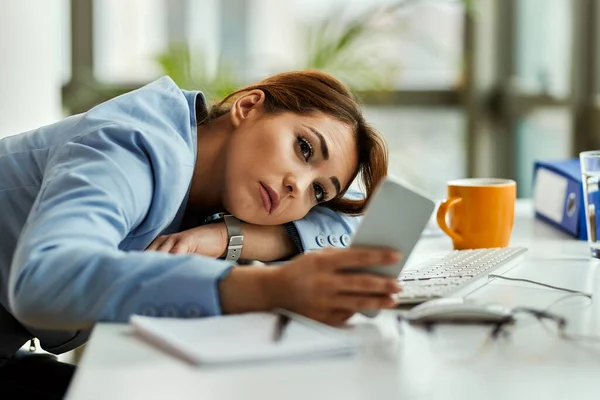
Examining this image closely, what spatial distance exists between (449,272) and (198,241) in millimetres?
386

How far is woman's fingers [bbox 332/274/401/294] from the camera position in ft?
3.11

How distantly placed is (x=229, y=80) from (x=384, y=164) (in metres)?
2.02

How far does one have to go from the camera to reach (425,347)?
0.93 m

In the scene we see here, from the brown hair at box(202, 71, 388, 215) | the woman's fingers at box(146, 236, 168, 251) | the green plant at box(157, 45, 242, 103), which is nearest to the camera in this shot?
the woman's fingers at box(146, 236, 168, 251)

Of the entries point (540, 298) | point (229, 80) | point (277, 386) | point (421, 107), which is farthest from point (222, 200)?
point (421, 107)

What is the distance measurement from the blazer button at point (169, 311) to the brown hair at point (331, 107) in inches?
20.9

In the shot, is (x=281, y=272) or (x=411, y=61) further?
(x=411, y=61)

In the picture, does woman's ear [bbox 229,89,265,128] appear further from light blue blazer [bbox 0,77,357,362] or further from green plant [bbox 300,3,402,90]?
green plant [bbox 300,3,402,90]

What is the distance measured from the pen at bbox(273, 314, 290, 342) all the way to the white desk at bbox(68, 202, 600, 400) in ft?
0.13

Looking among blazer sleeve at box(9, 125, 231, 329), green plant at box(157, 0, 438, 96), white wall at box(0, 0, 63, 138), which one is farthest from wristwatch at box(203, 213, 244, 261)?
green plant at box(157, 0, 438, 96)

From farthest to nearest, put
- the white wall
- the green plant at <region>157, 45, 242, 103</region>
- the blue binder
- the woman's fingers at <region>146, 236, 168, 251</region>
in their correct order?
the green plant at <region>157, 45, 242, 103</region>, the white wall, the blue binder, the woman's fingers at <region>146, 236, 168, 251</region>

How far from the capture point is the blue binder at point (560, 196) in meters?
1.66

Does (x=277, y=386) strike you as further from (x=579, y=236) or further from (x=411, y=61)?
(x=411, y=61)

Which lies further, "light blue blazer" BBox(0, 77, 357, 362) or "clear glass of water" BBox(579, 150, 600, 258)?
"clear glass of water" BBox(579, 150, 600, 258)
